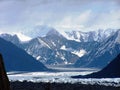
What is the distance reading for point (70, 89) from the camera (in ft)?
444

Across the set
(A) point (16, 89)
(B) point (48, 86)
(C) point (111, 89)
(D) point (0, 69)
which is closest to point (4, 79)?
(D) point (0, 69)

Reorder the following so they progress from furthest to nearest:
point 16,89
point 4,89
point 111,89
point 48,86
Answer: point 111,89
point 16,89
point 48,86
point 4,89

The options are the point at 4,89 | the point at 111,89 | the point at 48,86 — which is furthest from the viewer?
the point at 111,89

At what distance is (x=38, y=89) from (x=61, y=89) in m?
9.23

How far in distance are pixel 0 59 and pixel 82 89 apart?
419 ft

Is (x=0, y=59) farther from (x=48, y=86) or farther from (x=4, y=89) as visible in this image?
(x=48, y=86)

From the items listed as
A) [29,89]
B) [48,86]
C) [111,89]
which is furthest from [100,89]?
[48,86]

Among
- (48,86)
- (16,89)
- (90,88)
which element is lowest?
(90,88)

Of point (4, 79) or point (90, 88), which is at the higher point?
point (4, 79)

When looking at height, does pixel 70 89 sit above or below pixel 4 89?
below

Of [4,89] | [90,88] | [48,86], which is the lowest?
[90,88]

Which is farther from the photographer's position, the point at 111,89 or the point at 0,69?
the point at 111,89

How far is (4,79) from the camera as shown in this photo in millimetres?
7750

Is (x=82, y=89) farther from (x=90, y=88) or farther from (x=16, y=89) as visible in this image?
(x=16, y=89)
